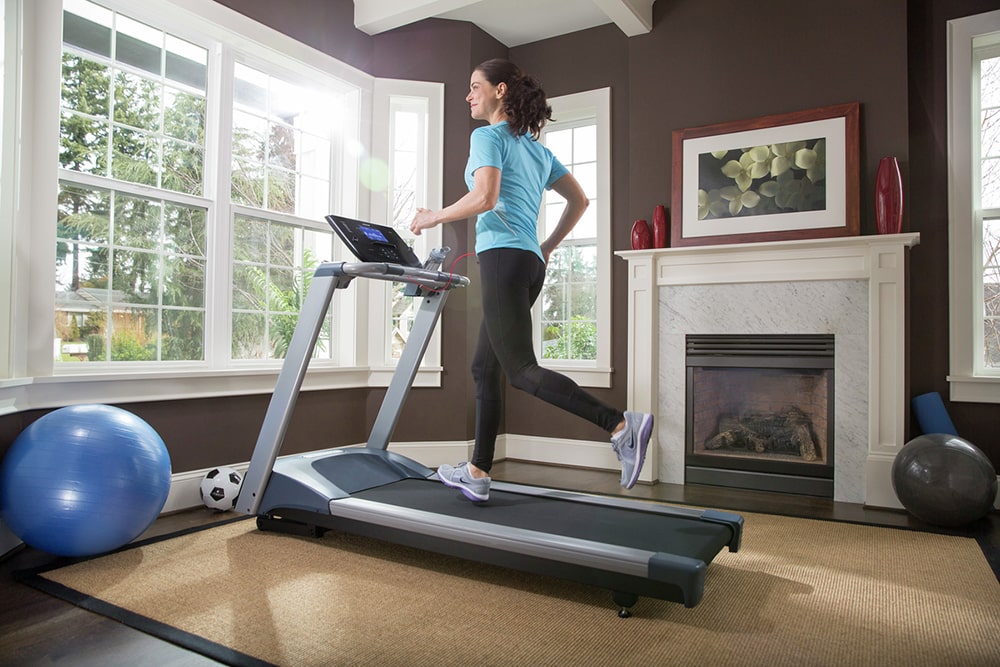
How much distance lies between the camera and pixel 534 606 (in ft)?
6.42

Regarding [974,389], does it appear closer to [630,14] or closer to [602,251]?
[602,251]

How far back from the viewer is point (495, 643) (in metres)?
1.70

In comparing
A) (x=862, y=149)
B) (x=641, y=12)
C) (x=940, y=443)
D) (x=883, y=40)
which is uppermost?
(x=641, y=12)

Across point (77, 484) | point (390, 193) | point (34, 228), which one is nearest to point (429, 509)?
point (77, 484)

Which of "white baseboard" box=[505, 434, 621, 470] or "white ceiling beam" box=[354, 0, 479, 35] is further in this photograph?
"white baseboard" box=[505, 434, 621, 470]

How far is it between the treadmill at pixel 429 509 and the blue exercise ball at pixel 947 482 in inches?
43.6

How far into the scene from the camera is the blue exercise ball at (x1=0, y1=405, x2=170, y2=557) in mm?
Answer: 2170

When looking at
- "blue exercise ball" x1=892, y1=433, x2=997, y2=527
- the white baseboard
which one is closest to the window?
the white baseboard

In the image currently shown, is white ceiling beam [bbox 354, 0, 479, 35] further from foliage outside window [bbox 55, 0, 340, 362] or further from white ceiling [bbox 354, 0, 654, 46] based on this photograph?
foliage outside window [bbox 55, 0, 340, 362]

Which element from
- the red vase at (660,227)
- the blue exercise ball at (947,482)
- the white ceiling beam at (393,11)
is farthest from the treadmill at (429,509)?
the white ceiling beam at (393,11)

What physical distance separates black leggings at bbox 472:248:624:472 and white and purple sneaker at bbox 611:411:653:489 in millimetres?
39

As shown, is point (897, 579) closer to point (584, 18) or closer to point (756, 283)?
point (756, 283)

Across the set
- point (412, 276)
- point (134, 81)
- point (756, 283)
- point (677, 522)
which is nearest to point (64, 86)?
point (134, 81)

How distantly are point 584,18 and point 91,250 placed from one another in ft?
10.7
